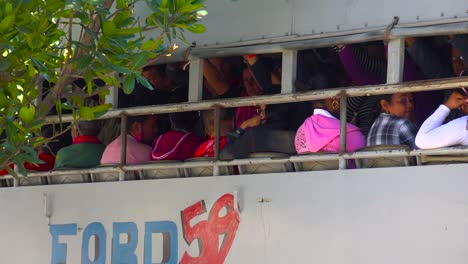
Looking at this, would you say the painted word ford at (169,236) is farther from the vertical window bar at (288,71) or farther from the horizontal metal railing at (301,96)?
the vertical window bar at (288,71)

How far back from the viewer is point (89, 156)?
7.89 metres

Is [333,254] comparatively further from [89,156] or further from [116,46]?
[89,156]

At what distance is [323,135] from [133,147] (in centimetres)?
172

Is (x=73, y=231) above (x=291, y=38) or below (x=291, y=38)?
below

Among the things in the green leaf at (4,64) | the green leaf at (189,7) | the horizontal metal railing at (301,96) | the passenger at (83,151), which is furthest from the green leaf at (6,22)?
the passenger at (83,151)

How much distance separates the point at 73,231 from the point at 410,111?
2.73 metres

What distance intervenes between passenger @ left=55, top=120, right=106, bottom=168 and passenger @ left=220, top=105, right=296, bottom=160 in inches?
52.4

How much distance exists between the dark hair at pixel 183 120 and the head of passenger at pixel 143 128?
7.6 inches

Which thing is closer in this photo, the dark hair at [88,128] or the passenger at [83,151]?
the passenger at [83,151]

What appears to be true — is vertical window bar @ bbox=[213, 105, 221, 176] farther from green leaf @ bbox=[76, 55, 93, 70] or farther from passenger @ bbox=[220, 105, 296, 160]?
green leaf @ bbox=[76, 55, 93, 70]

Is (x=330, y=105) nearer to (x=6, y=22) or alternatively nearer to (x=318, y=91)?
(x=318, y=91)

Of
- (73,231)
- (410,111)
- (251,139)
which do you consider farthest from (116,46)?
(73,231)

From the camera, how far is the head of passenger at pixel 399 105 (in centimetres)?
639

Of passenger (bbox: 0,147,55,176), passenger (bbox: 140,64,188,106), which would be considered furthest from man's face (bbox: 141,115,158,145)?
passenger (bbox: 0,147,55,176)
